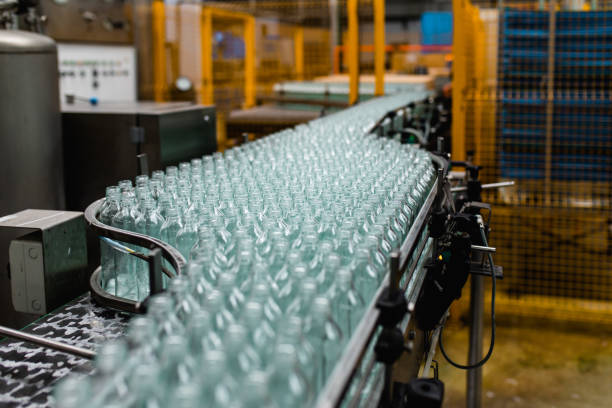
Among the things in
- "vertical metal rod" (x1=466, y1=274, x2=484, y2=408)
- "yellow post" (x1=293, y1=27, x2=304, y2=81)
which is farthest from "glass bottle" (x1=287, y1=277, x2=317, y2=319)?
"yellow post" (x1=293, y1=27, x2=304, y2=81)

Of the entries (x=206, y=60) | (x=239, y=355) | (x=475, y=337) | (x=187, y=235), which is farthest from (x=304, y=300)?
(x=206, y=60)

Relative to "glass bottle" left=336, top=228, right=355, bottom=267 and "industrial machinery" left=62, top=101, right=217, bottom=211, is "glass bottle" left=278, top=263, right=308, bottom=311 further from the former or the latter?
"industrial machinery" left=62, top=101, right=217, bottom=211

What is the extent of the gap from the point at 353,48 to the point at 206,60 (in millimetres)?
2232

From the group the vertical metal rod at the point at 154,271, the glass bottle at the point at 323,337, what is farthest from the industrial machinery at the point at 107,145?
the glass bottle at the point at 323,337

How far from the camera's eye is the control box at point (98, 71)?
5609 mm

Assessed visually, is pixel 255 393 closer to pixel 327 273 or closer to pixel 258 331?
pixel 258 331

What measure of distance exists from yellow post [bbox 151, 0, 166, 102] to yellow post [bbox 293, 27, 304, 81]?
228cm

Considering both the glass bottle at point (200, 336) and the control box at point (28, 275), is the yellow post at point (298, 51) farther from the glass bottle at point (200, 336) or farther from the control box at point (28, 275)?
the glass bottle at point (200, 336)

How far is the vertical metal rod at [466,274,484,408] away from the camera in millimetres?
3090

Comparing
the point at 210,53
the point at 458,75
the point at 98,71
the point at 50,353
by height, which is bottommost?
the point at 50,353

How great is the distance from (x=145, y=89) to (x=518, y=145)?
4.13 m

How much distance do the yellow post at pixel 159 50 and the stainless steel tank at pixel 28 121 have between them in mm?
3804

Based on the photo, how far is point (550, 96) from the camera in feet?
15.6

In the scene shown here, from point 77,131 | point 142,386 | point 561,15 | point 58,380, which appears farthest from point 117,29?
point 142,386
